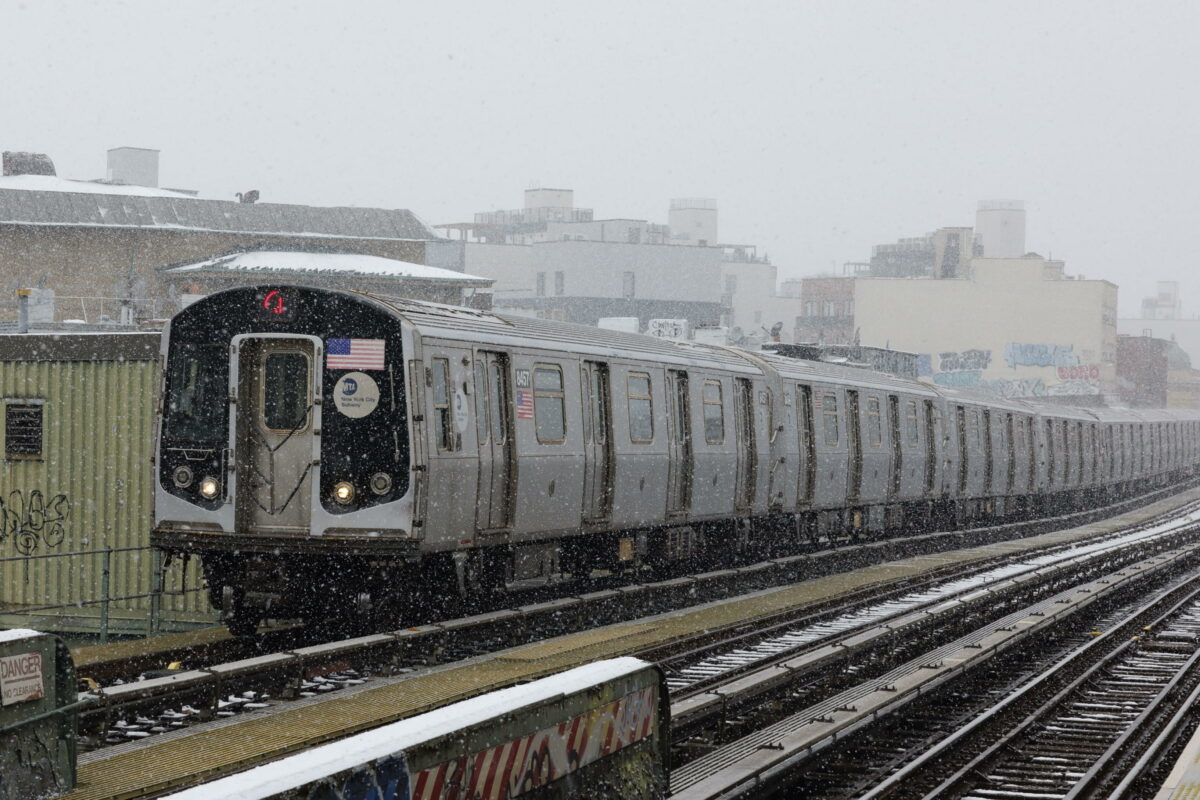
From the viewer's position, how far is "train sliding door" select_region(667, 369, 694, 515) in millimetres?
18125

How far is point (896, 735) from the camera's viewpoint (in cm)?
1081

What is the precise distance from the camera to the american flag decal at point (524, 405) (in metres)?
14.5

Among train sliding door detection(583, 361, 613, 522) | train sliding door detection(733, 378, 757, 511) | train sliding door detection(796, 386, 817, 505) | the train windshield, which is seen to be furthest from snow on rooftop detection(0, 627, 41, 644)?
train sliding door detection(796, 386, 817, 505)

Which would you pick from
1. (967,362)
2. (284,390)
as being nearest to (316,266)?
(284,390)

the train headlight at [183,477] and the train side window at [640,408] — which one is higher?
the train side window at [640,408]

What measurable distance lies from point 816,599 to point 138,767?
10.7 m

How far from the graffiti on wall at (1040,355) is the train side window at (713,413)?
3166 inches

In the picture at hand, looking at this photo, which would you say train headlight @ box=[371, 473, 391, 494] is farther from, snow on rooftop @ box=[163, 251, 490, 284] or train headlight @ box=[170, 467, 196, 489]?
snow on rooftop @ box=[163, 251, 490, 284]

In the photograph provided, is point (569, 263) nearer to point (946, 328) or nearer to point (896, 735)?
point (946, 328)

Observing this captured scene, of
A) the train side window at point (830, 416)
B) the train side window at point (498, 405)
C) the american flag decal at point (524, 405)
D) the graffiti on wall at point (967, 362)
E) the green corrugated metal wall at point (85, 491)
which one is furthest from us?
the graffiti on wall at point (967, 362)

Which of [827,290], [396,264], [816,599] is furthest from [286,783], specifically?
[827,290]

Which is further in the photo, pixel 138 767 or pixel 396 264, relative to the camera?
pixel 396 264

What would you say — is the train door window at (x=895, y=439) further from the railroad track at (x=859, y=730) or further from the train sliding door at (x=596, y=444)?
the train sliding door at (x=596, y=444)

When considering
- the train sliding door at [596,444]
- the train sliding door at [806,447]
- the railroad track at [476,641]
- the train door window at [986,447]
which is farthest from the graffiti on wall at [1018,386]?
the train sliding door at [596,444]
